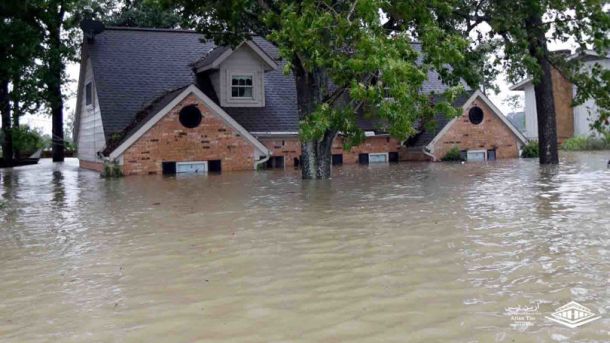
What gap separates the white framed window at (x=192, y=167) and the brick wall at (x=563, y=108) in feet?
77.2

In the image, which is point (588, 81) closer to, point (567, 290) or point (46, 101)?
point (567, 290)

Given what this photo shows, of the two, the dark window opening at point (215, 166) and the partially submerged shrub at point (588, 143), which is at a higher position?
the partially submerged shrub at point (588, 143)

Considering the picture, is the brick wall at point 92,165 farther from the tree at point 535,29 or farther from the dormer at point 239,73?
the tree at point 535,29

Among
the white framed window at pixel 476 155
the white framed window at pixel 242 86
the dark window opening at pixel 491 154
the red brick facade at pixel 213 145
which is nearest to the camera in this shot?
the red brick facade at pixel 213 145

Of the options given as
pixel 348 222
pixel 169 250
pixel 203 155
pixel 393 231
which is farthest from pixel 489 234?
pixel 203 155

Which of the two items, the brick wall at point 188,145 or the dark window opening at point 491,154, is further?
the dark window opening at point 491,154

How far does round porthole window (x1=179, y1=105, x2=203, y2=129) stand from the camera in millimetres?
23359

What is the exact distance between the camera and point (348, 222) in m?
8.97

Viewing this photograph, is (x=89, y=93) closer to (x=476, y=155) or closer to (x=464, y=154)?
(x=464, y=154)

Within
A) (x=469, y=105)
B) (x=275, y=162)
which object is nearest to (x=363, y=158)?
(x=275, y=162)

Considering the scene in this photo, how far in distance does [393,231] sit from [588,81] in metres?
14.8

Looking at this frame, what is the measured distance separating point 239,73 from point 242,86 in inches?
22.8

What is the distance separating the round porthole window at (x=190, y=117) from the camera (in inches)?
920

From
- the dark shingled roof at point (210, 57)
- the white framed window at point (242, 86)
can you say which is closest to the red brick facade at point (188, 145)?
the white framed window at point (242, 86)
